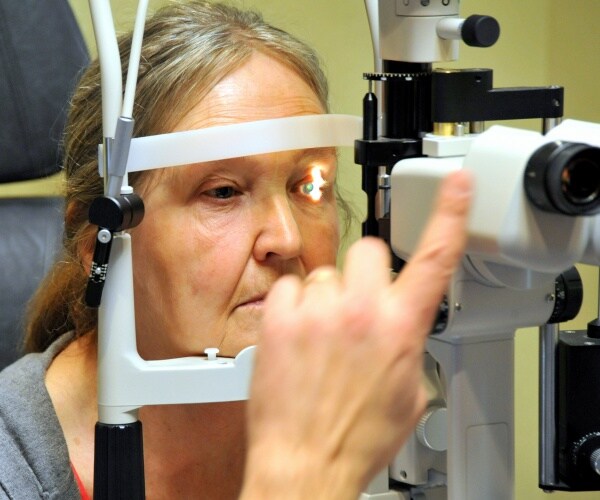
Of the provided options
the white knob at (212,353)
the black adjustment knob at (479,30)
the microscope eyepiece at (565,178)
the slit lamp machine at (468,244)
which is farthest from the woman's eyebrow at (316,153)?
the microscope eyepiece at (565,178)

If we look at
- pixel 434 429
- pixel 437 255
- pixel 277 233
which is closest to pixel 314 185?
pixel 277 233

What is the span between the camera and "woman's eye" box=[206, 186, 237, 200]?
1238mm

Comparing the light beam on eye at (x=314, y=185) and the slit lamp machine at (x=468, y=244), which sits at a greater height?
the light beam on eye at (x=314, y=185)

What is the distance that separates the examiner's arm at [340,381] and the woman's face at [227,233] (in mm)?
561

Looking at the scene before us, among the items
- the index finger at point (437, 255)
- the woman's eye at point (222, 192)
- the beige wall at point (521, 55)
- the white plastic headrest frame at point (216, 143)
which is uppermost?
the beige wall at point (521, 55)

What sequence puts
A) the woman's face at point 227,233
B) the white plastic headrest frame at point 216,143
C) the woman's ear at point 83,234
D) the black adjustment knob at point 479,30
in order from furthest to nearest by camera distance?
1. the woman's ear at point 83,234
2. the woman's face at point 227,233
3. the white plastic headrest frame at point 216,143
4. the black adjustment knob at point 479,30

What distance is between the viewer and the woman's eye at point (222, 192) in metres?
1.24

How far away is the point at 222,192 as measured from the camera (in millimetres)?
1241

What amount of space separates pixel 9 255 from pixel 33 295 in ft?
0.31

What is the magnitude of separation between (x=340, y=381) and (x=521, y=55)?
5.67 feet

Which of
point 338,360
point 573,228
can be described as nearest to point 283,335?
point 338,360

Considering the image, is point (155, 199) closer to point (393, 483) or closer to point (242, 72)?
point (242, 72)

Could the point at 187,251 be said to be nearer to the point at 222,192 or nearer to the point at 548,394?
the point at 222,192

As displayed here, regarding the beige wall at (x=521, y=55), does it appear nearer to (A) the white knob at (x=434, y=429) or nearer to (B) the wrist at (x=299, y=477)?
(A) the white knob at (x=434, y=429)
